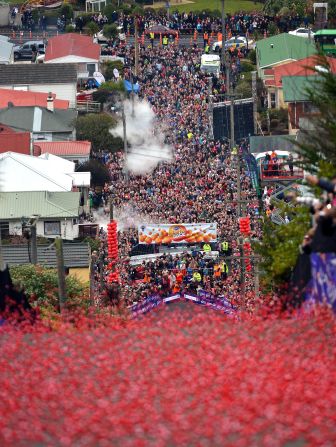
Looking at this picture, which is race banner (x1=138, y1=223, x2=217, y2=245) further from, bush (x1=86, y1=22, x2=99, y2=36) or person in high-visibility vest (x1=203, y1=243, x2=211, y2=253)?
bush (x1=86, y1=22, x2=99, y2=36)

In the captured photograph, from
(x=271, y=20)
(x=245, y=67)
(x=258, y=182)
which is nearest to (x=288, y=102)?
(x=245, y=67)

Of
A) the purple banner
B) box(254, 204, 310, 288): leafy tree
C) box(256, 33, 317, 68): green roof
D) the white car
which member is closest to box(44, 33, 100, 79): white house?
box(256, 33, 317, 68): green roof

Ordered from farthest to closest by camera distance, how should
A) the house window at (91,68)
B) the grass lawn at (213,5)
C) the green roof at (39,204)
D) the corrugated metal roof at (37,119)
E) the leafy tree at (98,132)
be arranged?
the grass lawn at (213,5) → the house window at (91,68) → the corrugated metal roof at (37,119) → the leafy tree at (98,132) → the green roof at (39,204)

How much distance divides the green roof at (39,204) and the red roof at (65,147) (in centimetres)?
1201

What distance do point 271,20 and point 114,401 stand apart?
105 metres

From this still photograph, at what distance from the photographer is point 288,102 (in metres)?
95.4

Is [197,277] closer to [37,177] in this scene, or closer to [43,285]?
[43,285]

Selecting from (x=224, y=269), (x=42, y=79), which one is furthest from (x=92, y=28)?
(x=224, y=269)

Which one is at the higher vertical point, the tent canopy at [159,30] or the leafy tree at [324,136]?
the tent canopy at [159,30]

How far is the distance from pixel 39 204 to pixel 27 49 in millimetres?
50165

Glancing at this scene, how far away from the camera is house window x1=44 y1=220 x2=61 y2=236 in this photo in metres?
74.6

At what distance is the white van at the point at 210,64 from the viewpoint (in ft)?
349

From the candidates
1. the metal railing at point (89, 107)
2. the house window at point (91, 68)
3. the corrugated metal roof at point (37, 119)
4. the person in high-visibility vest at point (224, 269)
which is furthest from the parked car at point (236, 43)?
the person in high-visibility vest at point (224, 269)

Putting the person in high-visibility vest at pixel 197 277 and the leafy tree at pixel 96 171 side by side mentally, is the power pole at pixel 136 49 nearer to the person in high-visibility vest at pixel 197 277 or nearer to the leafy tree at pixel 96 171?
the leafy tree at pixel 96 171
